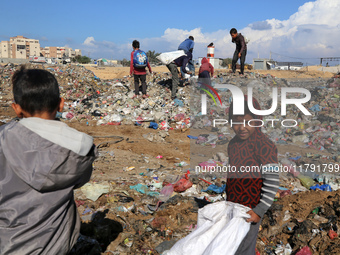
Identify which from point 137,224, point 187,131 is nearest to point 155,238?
point 137,224

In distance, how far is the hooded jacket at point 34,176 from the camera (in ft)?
4.47

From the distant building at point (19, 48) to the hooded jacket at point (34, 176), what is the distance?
10922 cm

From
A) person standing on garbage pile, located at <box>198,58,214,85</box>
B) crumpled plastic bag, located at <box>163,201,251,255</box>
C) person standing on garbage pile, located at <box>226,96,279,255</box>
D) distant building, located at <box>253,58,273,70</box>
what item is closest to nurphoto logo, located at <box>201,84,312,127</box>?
person standing on garbage pile, located at <box>226,96,279,255</box>

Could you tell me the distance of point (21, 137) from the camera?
1373mm

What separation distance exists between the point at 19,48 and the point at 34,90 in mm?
114056

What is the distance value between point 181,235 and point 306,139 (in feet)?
17.5

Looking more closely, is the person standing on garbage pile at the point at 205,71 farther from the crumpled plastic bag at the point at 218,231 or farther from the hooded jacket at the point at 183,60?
the crumpled plastic bag at the point at 218,231

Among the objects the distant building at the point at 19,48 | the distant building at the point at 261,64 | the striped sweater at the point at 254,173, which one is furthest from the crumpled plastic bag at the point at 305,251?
the distant building at the point at 19,48

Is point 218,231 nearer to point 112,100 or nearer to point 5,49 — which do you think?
point 112,100

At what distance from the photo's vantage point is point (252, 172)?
2018 mm

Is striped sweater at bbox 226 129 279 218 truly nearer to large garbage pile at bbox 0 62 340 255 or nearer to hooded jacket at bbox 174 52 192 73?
large garbage pile at bbox 0 62 340 255

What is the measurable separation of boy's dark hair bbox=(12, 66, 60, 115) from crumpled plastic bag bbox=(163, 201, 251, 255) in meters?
1.24

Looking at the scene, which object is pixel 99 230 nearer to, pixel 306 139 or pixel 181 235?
pixel 181 235

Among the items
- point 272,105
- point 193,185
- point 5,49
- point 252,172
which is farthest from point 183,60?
point 5,49
